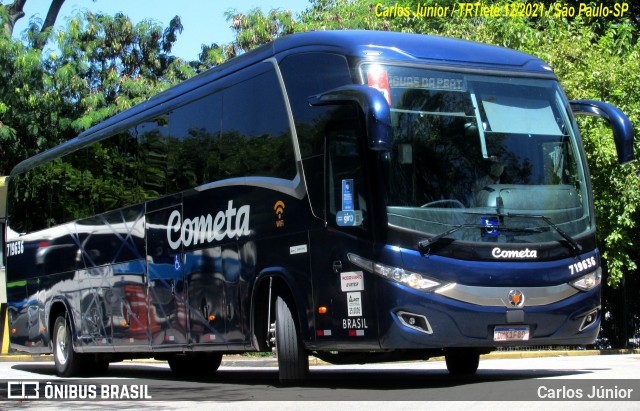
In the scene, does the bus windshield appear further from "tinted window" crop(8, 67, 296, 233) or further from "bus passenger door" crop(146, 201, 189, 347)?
"bus passenger door" crop(146, 201, 189, 347)

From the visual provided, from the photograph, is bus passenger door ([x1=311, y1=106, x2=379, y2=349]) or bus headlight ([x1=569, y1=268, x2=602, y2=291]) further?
bus headlight ([x1=569, y1=268, x2=602, y2=291])

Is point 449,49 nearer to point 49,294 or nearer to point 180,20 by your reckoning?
point 49,294

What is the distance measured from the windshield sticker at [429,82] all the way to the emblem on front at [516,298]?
7.42 ft

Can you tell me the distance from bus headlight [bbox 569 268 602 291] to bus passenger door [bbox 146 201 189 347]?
5518 mm

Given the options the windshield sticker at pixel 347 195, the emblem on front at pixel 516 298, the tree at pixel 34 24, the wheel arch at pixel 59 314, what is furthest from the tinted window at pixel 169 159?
the tree at pixel 34 24

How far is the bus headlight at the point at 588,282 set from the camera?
37.3 ft

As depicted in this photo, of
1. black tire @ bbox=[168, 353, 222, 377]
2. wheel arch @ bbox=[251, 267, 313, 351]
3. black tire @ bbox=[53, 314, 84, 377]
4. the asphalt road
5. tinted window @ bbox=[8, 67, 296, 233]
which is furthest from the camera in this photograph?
black tire @ bbox=[53, 314, 84, 377]

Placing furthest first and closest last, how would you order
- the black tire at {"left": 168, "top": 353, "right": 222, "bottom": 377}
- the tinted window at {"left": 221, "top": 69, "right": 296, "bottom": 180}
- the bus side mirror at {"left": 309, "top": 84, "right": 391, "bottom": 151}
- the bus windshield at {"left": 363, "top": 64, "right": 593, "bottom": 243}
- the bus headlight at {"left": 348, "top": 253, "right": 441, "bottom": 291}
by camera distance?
1. the black tire at {"left": 168, "top": 353, "right": 222, "bottom": 377}
2. the tinted window at {"left": 221, "top": 69, "right": 296, "bottom": 180}
3. the bus windshield at {"left": 363, "top": 64, "right": 593, "bottom": 243}
4. the bus headlight at {"left": 348, "top": 253, "right": 441, "bottom": 291}
5. the bus side mirror at {"left": 309, "top": 84, "right": 391, "bottom": 151}

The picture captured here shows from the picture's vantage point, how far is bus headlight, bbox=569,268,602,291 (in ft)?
37.3

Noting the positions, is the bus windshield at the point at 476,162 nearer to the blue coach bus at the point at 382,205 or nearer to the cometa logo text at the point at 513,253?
the blue coach bus at the point at 382,205

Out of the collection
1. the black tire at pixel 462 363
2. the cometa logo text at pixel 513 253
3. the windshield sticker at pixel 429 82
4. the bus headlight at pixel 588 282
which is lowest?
the black tire at pixel 462 363

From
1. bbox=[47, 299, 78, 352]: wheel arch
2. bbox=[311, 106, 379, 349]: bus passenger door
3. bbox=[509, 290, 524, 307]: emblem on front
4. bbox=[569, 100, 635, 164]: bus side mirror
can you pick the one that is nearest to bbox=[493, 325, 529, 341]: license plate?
bbox=[509, 290, 524, 307]: emblem on front

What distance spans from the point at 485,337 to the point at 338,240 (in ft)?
6.01

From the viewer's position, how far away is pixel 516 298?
10.8m
